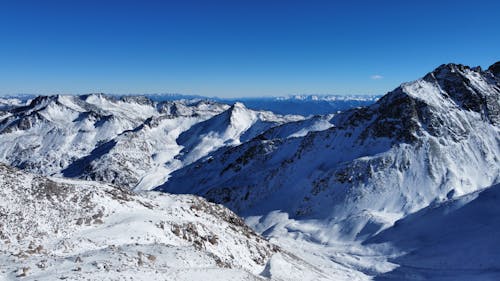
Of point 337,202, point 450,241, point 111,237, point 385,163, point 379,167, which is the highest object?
point 111,237

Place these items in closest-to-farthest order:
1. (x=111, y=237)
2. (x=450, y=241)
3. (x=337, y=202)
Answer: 1. (x=111, y=237)
2. (x=450, y=241)
3. (x=337, y=202)

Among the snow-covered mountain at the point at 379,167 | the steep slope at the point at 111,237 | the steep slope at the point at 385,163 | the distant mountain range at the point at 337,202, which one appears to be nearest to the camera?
the steep slope at the point at 111,237

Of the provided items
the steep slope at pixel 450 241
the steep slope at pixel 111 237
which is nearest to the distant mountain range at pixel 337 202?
the steep slope at pixel 111 237

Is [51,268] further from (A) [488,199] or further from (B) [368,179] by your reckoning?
(B) [368,179]

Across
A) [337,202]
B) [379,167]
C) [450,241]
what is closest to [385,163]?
[379,167]

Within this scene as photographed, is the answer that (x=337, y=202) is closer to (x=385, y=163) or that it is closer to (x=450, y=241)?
(x=385, y=163)

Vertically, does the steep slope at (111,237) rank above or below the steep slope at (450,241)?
above

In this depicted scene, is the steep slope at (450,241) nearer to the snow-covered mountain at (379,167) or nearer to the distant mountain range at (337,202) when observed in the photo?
the distant mountain range at (337,202)

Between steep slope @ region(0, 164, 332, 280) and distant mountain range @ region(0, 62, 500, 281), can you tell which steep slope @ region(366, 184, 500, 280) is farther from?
steep slope @ region(0, 164, 332, 280)
